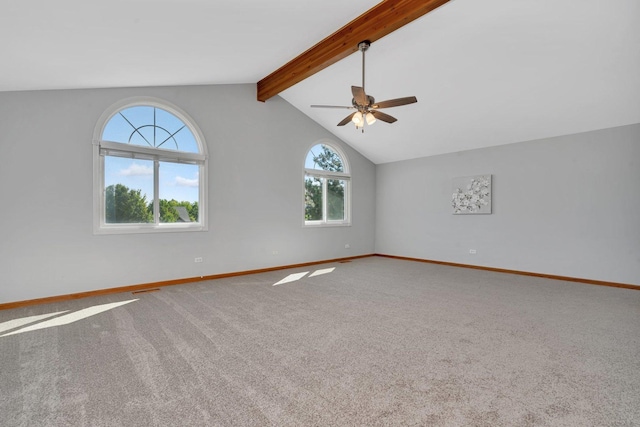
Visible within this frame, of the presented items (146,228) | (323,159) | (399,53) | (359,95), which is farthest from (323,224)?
(359,95)

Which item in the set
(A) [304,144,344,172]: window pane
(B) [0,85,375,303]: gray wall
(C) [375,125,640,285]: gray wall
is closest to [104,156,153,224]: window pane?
(B) [0,85,375,303]: gray wall

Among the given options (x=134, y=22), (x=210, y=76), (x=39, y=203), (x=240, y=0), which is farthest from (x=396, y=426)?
(x=210, y=76)

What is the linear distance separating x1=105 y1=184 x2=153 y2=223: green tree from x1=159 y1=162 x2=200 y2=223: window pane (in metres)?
0.26

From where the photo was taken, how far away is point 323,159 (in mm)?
7250

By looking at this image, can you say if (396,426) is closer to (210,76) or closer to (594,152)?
(210,76)

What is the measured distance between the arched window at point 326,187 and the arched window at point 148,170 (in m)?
2.41

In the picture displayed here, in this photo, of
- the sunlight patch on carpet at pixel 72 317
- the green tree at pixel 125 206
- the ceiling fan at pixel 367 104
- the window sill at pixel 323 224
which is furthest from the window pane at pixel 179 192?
the ceiling fan at pixel 367 104

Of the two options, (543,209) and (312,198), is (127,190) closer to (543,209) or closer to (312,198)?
(312,198)

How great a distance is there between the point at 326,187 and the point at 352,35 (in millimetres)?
3703

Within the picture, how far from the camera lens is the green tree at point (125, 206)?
4.52 m

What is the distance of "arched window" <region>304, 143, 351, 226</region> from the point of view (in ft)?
22.8

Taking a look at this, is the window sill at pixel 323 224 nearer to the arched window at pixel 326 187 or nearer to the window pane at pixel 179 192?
the arched window at pixel 326 187

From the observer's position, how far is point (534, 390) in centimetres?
198

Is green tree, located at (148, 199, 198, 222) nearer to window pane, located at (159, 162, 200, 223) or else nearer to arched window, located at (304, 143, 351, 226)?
window pane, located at (159, 162, 200, 223)
